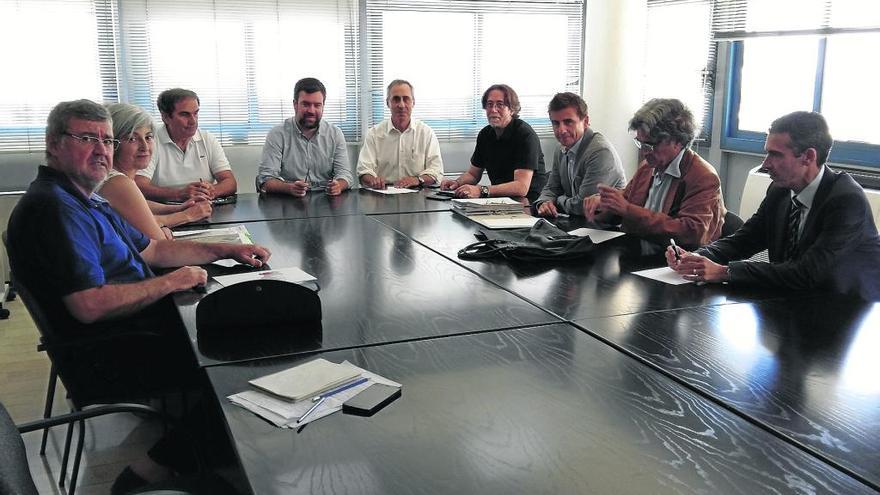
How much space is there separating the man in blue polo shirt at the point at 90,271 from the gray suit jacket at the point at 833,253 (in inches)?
67.9

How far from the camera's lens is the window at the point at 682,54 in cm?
550

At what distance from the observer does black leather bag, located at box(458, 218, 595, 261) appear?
8.94ft

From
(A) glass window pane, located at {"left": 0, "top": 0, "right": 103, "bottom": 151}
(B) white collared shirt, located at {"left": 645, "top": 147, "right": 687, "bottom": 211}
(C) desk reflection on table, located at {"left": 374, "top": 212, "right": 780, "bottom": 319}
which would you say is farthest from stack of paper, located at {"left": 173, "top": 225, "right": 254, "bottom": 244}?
(A) glass window pane, located at {"left": 0, "top": 0, "right": 103, "bottom": 151}

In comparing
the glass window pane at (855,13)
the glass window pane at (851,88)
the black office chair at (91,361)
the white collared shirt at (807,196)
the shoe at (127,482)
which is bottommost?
the shoe at (127,482)

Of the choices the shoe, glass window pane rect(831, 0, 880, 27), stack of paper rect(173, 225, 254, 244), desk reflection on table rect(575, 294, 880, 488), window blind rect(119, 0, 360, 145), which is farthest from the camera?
window blind rect(119, 0, 360, 145)

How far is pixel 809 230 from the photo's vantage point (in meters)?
2.49

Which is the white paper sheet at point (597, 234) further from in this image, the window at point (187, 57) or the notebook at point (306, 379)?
the window at point (187, 57)

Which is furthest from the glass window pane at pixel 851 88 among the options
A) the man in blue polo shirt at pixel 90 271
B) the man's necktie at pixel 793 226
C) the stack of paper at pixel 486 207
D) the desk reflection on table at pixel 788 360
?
the man in blue polo shirt at pixel 90 271

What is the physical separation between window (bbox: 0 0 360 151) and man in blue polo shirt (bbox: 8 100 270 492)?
10.5ft

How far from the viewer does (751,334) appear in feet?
6.30

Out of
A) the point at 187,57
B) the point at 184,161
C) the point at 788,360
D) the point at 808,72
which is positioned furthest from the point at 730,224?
the point at 187,57

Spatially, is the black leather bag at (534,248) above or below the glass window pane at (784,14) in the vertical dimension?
below

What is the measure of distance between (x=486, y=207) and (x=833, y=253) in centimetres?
177

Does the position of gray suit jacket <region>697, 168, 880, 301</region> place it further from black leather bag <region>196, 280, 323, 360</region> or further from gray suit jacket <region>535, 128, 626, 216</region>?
gray suit jacket <region>535, 128, 626, 216</region>
